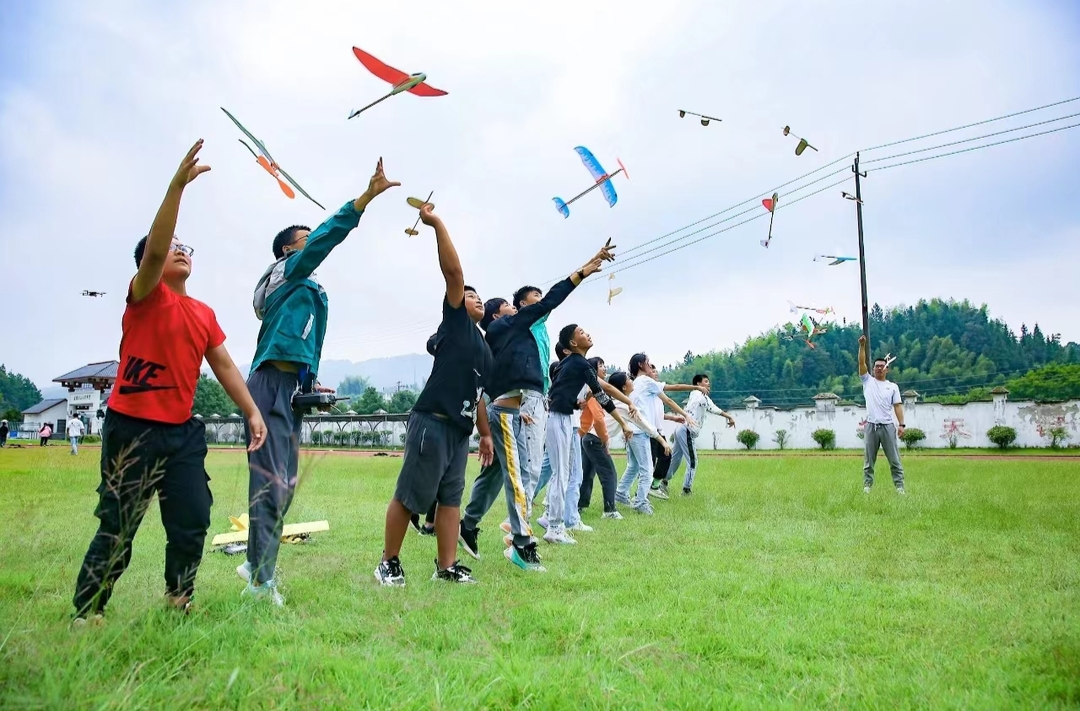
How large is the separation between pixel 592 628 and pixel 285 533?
345 centimetres

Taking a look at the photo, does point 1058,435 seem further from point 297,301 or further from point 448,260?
point 297,301

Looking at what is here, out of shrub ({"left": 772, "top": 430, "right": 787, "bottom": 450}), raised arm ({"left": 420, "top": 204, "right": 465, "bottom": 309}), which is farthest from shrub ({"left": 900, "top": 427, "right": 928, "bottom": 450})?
raised arm ({"left": 420, "top": 204, "right": 465, "bottom": 309})

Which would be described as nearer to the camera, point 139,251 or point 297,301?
point 139,251

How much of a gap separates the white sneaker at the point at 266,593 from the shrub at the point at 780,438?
37.0 metres

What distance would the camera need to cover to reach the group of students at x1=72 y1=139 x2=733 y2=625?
3.01 metres

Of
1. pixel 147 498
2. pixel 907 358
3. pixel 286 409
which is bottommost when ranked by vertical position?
pixel 147 498

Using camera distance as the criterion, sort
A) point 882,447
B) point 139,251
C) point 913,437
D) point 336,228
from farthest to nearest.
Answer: point 913,437, point 882,447, point 336,228, point 139,251

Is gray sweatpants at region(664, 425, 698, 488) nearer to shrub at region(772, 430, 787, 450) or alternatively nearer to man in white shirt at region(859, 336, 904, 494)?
man in white shirt at region(859, 336, 904, 494)

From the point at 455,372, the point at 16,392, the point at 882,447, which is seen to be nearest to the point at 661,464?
the point at 882,447

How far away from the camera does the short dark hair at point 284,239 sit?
14.0 ft

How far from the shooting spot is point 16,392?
9050 centimetres

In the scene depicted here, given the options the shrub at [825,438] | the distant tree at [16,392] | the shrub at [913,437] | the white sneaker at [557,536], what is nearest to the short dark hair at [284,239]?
the white sneaker at [557,536]

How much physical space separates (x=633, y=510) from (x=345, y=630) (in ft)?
19.0

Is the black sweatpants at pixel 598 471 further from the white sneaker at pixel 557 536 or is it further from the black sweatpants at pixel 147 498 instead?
the black sweatpants at pixel 147 498
